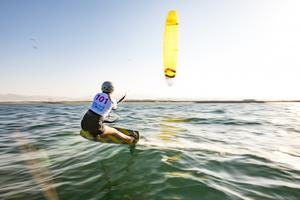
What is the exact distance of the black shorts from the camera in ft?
30.1

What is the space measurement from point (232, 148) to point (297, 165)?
288 centimetres

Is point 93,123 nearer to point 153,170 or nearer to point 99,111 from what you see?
point 99,111

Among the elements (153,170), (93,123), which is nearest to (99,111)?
(93,123)

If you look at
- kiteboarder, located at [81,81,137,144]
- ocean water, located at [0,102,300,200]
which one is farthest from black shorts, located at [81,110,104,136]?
ocean water, located at [0,102,300,200]

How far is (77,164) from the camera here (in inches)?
337

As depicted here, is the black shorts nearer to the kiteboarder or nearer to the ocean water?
the kiteboarder

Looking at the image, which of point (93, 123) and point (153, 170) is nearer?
point (153, 170)

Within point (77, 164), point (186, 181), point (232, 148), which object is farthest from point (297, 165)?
point (77, 164)

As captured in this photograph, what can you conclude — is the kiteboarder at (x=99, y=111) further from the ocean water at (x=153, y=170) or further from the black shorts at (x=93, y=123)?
the ocean water at (x=153, y=170)

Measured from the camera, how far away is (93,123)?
Answer: 9180 millimetres

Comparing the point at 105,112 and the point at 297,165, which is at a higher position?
the point at 105,112

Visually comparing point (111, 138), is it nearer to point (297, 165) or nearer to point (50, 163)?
point (50, 163)

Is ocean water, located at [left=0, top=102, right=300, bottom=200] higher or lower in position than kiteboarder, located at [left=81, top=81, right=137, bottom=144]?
lower

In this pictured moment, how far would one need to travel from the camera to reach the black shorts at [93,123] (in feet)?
30.1
